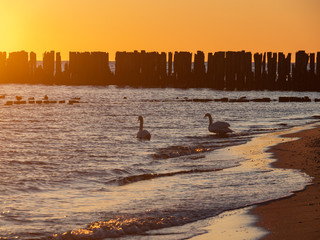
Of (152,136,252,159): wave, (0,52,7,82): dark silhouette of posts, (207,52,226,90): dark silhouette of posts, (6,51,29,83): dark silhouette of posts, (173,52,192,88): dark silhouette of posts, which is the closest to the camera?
(152,136,252,159): wave

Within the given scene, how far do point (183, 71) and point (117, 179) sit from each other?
38.3 metres

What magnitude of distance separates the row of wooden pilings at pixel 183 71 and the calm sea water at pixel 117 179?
69.9 ft

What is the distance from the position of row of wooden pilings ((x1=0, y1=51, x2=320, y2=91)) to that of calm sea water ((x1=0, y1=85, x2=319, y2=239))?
21.3 metres

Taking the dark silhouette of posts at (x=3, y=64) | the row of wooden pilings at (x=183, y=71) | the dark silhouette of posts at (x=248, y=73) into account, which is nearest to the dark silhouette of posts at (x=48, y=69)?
the row of wooden pilings at (x=183, y=71)

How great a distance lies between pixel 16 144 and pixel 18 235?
9630 millimetres

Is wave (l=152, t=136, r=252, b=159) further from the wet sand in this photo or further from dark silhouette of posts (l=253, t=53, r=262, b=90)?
dark silhouette of posts (l=253, t=53, r=262, b=90)

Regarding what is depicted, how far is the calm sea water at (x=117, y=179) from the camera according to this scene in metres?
7.98

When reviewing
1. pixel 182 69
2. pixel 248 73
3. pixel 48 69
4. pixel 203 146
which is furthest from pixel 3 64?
pixel 203 146

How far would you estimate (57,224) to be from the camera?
25.6 feet

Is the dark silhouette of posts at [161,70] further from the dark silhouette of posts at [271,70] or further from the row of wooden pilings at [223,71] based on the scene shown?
the dark silhouette of posts at [271,70]

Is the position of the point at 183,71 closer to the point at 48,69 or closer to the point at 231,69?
the point at 231,69

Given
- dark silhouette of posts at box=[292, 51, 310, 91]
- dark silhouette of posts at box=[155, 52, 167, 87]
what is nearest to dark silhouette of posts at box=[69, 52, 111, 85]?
dark silhouette of posts at box=[155, 52, 167, 87]

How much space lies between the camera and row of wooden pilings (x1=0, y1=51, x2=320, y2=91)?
4506 centimetres

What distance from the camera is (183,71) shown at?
161 ft
